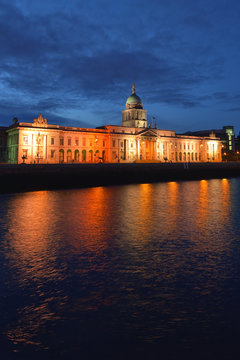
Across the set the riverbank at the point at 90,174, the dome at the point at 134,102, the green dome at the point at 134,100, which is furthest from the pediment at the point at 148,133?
the riverbank at the point at 90,174

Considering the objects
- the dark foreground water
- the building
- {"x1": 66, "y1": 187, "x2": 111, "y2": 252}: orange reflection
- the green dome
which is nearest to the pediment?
the building

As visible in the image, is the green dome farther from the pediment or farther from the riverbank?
the riverbank

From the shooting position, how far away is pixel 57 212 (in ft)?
74.4

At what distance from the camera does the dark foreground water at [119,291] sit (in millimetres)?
6160

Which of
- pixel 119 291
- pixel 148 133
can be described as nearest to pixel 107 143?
pixel 148 133

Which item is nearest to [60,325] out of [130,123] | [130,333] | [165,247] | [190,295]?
[130,333]

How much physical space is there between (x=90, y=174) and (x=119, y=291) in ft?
140

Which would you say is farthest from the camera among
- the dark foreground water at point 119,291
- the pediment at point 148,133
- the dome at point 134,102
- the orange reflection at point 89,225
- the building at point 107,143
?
the dome at point 134,102

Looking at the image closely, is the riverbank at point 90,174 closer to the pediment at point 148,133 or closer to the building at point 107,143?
the building at point 107,143

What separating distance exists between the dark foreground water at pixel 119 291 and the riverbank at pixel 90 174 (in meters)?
24.9

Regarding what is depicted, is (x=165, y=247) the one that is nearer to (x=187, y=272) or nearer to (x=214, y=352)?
(x=187, y=272)

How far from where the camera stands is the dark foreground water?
6160 millimetres

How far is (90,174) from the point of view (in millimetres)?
50875

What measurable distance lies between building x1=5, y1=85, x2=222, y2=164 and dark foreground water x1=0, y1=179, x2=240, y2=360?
52.9 metres
